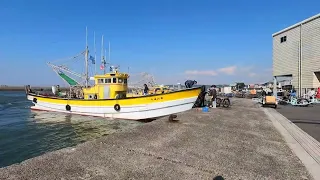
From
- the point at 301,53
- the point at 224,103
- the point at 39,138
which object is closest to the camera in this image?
the point at 39,138

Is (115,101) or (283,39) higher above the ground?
(283,39)

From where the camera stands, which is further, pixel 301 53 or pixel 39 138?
pixel 301 53

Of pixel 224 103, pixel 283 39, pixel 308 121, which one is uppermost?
pixel 283 39

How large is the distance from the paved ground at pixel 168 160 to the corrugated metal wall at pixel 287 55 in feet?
104

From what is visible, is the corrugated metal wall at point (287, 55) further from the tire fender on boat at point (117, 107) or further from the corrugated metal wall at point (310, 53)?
the tire fender on boat at point (117, 107)

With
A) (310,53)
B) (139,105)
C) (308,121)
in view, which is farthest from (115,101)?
(310,53)

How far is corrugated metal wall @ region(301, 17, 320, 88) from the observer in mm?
31266

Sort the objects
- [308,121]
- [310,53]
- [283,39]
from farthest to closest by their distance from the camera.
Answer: [283,39] → [310,53] → [308,121]

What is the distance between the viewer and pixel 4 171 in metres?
4.71

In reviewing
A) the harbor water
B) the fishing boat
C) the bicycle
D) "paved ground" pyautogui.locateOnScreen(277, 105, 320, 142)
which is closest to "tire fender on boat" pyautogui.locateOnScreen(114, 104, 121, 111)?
the fishing boat

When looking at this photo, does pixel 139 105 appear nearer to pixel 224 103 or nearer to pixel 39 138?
pixel 224 103

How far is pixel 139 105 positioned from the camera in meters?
21.0

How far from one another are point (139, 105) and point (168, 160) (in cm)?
1549

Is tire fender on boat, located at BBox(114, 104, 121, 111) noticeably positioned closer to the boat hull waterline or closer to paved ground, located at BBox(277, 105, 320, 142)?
the boat hull waterline
